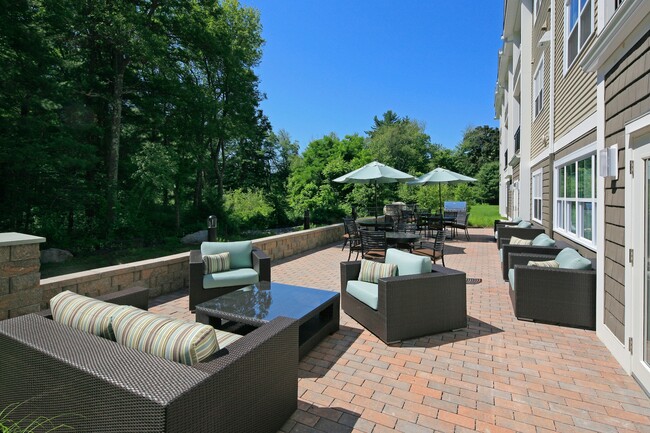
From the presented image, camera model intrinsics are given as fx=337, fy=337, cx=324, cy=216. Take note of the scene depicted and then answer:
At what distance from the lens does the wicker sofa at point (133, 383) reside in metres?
1.51

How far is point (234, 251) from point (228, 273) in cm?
47

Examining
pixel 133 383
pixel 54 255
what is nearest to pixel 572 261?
pixel 133 383

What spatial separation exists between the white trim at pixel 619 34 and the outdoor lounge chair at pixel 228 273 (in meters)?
4.80

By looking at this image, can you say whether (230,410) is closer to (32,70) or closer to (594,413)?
(594,413)

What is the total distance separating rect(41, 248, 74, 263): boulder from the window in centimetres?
1477

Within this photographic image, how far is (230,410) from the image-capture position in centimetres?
181

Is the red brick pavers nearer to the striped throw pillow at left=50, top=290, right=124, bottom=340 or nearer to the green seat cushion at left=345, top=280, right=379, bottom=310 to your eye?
the green seat cushion at left=345, top=280, right=379, bottom=310

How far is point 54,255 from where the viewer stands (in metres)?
10.9

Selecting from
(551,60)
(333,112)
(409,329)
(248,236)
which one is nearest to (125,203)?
(248,236)

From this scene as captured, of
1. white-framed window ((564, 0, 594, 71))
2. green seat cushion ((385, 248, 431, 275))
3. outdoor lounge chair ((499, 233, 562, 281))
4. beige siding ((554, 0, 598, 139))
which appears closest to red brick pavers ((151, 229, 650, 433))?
green seat cushion ((385, 248, 431, 275))

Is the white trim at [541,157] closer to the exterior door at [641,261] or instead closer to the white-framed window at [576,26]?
the white-framed window at [576,26]

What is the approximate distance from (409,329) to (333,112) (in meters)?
38.0

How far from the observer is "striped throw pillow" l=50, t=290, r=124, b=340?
2.12 meters

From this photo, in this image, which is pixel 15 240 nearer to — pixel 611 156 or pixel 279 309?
pixel 279 309
